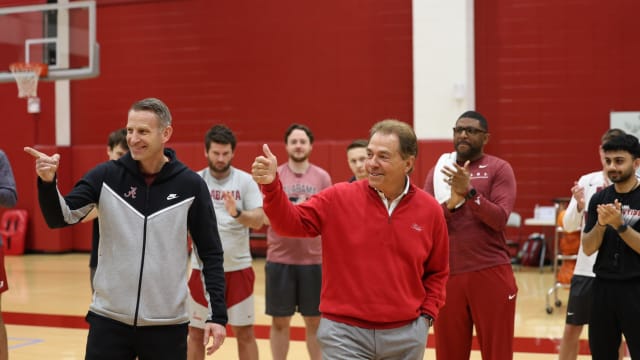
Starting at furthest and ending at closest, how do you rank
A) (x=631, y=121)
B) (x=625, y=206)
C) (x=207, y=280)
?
(x=631, y=121)
(x=625, y=206)
(x=207, y=280)

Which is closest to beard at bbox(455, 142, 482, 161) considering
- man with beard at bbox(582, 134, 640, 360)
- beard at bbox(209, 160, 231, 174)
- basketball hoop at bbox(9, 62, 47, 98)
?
man with beard at bbox(582, 134, 640, 360)

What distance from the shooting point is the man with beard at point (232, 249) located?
19.8ft

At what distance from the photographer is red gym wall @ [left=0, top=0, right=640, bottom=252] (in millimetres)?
13797

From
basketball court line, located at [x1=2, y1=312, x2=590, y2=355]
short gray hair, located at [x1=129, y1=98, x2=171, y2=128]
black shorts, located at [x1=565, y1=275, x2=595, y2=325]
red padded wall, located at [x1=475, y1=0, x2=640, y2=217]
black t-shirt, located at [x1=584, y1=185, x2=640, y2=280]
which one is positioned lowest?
basketball court line, located at [x1=2, y1=312, x2=590, y2=355]

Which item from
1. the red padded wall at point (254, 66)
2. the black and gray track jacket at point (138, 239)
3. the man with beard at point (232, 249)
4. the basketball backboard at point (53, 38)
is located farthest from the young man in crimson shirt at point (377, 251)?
the red padded wall at point (254, 66)

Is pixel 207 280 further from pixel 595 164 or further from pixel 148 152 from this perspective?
pixel 595 164

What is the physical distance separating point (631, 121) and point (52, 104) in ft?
37.1

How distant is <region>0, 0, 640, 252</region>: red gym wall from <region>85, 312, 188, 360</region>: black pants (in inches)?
407

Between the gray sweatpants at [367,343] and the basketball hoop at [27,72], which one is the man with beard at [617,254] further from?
the basketball hoop at [27,72]

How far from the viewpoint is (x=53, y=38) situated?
43.0 ft

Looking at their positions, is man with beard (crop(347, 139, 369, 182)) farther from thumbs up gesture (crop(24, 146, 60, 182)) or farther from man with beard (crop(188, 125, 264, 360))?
thumbs up gesture (crop(24, 146, 60, 182))

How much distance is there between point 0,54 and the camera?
531 inches

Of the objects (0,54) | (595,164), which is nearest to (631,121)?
(595,164)

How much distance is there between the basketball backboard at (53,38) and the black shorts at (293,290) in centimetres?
727
